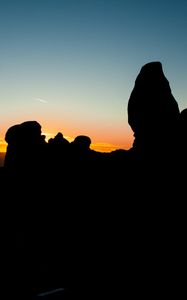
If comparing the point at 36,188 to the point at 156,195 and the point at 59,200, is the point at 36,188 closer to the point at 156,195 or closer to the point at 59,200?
the point at 59,200

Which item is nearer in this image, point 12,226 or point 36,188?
point 12,226

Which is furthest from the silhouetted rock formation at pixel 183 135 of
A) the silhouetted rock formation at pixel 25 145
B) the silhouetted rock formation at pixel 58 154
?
the silhouetted rock formation at pixel 25 145

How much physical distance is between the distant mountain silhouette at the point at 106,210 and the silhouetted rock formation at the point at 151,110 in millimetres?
145

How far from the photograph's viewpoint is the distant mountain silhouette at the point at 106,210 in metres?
21.3

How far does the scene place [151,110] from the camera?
128 ft

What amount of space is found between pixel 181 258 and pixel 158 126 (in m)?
20.0

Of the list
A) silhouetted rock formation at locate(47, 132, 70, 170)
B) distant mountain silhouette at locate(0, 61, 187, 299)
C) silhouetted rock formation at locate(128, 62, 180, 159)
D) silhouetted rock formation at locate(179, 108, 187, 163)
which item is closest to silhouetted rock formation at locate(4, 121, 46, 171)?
distant mountain silhouette at locate(0, 61, 187, 299)

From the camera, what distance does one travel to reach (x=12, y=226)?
36.8m

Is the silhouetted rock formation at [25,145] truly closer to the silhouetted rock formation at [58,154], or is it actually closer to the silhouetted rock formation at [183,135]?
the silhouetted rock formation at [58,154]

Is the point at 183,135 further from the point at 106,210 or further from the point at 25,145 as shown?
the point at 25,145

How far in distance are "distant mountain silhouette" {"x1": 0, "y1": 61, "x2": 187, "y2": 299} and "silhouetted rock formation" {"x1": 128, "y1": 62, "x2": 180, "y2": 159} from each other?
0.15m

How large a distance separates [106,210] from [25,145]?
90.1 ft

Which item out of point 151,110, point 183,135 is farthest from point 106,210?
point 151,110

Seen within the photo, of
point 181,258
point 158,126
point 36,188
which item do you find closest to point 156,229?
point 181,258
